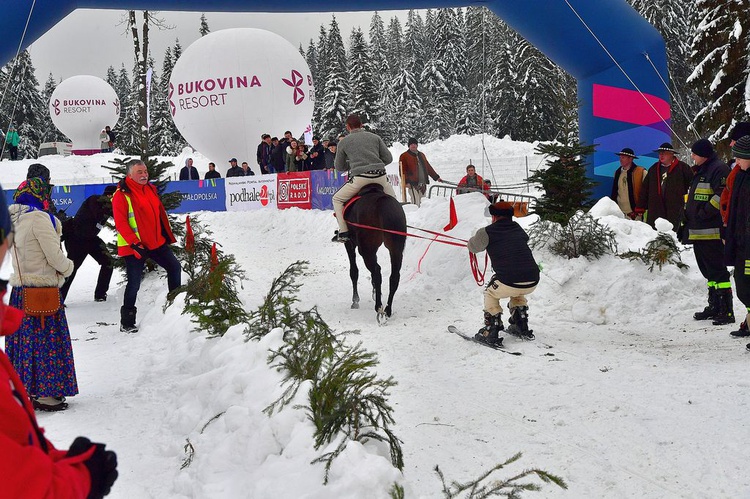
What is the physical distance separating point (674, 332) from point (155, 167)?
25.4 ft

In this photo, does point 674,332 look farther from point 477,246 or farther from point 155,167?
point 155,167

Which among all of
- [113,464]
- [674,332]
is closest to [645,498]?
[113,464]

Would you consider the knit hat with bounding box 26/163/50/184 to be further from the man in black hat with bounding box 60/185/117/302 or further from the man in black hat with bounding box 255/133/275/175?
the man in black hat with bounding box 255/133/275/175

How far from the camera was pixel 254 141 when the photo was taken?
2945 cm

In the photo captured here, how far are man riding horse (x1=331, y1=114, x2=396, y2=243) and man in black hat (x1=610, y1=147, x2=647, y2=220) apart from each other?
3.90 metres

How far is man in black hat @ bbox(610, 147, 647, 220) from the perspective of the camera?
10.1 meters

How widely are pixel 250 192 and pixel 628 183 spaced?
1251cm

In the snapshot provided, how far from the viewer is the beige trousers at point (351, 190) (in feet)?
27.7

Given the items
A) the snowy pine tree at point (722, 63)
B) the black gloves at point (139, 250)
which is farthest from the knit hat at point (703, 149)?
the snowy pine tree at point (722, 63)

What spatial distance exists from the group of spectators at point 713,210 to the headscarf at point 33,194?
565 cm

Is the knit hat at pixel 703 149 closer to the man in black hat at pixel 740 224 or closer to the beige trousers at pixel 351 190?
the man in black hat at pixel 740 224

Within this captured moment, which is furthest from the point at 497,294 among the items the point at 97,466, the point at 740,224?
the point at 97,466

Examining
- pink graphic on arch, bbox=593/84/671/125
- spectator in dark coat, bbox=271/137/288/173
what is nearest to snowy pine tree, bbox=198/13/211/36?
spectator in dark coat, bbox=271/137/288/173

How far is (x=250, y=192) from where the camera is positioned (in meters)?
20.2
